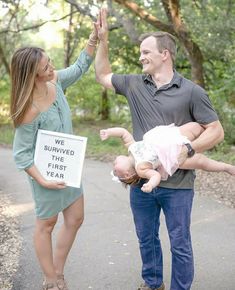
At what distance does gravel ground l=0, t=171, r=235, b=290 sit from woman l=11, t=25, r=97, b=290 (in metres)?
0.70

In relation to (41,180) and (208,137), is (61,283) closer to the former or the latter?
(41,180)

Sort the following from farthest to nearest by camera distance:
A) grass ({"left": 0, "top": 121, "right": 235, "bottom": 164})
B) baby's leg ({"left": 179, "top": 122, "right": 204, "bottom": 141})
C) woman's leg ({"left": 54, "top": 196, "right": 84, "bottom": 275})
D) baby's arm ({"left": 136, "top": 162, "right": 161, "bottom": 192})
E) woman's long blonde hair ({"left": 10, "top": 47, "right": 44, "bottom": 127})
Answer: grass ({"left": 0, "top": 121, "right": 235, "bottom": 164}), woman's leg ({"left": 54, "top": 196, "right": 84, "bottom": 275}), woman's long blonde hair ({"left": 10, "top": 47, "right": 44, "bottom": 127}), baby's leg ({"left": 179, "top": 122, "right": 204, "bottom": 141}), baby's arm ({"left": 136, "top": 162, "right": 161, "bottom": 192})

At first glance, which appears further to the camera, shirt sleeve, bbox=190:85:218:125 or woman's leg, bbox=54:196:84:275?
woman's leg, bbox=54:196:84:275

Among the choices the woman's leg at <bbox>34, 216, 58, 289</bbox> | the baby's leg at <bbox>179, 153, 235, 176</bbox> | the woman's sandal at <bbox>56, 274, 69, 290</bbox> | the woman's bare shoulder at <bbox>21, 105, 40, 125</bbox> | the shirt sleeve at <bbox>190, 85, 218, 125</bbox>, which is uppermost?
the shirt sleeve at <bbox>190, 85, 218, 125</bbox>

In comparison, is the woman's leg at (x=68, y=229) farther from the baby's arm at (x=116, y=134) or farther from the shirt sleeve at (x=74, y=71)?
the shirt sleeve at (x=74, y=71)

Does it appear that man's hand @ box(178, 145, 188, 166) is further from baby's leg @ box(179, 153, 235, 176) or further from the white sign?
the white sign

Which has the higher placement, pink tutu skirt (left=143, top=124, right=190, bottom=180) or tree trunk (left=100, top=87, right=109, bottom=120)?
pink tutu skirt (left=143, top=124, right=190, bottom=180)

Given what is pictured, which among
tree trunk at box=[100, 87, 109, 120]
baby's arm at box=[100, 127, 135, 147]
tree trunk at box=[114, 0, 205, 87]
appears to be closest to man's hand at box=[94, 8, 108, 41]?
baby's arm at box=[100, 127, 135, 147]

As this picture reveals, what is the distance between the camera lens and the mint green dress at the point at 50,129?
3678 mm

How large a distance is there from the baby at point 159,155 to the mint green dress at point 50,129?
0.58 m

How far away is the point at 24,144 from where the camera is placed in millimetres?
3686

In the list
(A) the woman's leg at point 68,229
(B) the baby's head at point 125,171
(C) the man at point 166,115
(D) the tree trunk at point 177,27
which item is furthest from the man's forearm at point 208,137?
(D) the tree trunk at point 177,27

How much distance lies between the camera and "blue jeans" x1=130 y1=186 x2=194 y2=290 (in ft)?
11.7

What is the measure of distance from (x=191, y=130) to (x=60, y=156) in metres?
1.02
